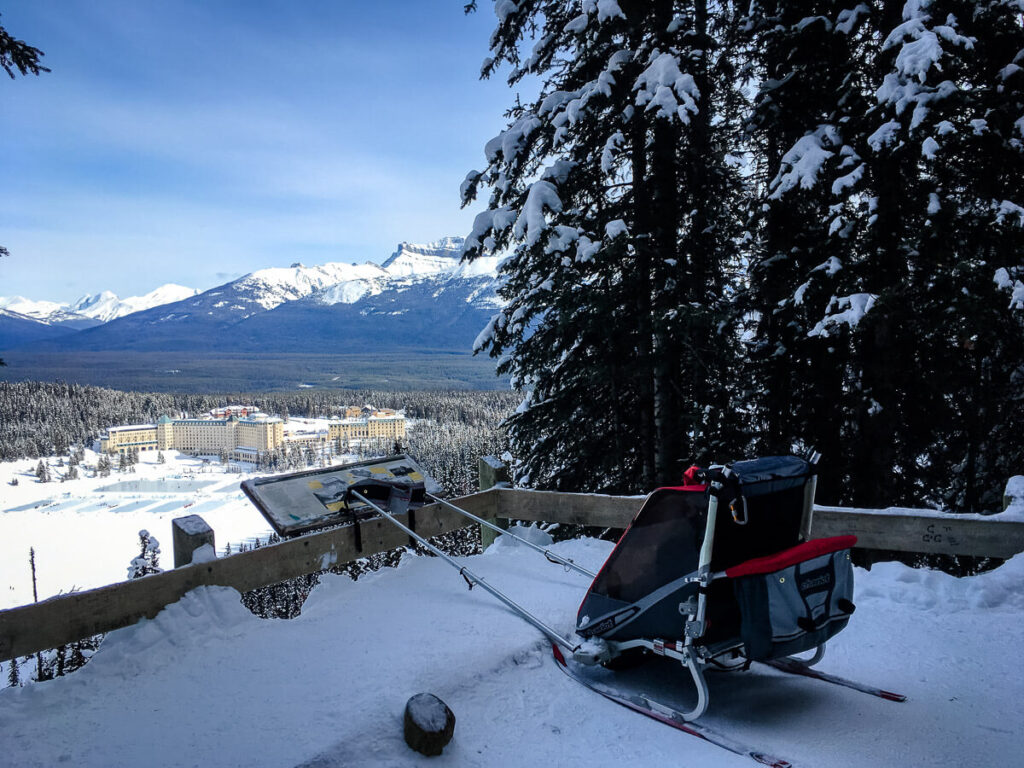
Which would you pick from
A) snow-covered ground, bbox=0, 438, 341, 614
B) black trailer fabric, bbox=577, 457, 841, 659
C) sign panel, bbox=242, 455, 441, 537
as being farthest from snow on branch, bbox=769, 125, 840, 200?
snow-covered ground, bbox=0, 438, 341, 614

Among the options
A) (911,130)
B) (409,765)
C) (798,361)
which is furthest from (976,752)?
(798,361)

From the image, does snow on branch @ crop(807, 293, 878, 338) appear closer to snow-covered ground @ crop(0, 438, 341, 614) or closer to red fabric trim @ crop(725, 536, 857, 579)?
red fabric trim @ crop(725, 536, 857, 579)

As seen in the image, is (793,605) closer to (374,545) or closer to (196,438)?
(374,545)

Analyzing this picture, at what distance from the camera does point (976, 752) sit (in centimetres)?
296

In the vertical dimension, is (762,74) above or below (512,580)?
above

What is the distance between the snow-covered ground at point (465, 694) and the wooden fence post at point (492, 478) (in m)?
1.92

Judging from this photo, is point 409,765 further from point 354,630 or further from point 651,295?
point 651,295

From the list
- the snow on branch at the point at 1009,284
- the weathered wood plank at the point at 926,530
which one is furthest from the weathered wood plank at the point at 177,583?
the snow on branch at the point at 1009,284

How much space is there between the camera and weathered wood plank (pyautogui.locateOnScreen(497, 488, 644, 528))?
5.96m

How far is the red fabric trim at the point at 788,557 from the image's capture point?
3.02m

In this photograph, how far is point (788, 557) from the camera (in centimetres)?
309

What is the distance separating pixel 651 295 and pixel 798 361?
2386 millimetres

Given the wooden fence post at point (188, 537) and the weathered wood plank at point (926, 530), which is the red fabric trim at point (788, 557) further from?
the wooden fence post at point (188, 537)

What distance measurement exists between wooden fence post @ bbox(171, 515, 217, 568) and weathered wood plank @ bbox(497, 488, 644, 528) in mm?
3034
